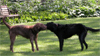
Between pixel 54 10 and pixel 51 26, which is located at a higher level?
pixel 51 26

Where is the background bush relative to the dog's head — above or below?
below

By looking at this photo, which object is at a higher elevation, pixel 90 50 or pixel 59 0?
pixel 90 50

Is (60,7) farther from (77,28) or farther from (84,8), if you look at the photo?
(77,28)

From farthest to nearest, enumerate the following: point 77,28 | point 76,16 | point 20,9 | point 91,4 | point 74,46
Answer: point 91,4
point 76,16
point 20,9
point 74,46
point 77,28

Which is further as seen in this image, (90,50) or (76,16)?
(76,16)

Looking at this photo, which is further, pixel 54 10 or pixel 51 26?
pixel 54 10

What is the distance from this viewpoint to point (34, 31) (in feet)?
19.2

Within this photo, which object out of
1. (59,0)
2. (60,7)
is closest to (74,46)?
(60,7)

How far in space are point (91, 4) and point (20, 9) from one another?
24.3 feet

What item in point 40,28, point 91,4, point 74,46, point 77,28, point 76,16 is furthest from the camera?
point 91,4

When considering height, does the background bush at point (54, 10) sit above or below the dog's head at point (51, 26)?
below

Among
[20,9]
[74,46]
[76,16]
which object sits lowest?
[76,16]

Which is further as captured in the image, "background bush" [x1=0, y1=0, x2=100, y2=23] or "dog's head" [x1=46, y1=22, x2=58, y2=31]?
"background bush" [x1=0, y1=0, x2=100, y2=23]

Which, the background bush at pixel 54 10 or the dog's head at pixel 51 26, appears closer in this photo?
the dog's head at pixel 51 26
